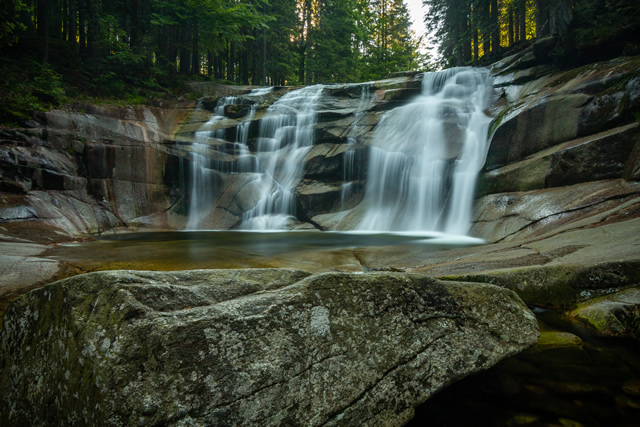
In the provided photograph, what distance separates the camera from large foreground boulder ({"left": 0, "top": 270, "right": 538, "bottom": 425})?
1.52 metres

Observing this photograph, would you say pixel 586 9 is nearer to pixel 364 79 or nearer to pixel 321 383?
pixel 321 383

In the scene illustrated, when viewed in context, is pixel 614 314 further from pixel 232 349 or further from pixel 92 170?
pixel 92 170

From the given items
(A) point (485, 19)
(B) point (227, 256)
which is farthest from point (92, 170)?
(A) point (485, 19)

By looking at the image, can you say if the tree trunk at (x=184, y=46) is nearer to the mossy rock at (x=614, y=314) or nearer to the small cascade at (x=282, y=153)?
the small cascade at (x=282, y=153)

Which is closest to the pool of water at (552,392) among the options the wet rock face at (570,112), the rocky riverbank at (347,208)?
the rocky riverbank at (347,208)

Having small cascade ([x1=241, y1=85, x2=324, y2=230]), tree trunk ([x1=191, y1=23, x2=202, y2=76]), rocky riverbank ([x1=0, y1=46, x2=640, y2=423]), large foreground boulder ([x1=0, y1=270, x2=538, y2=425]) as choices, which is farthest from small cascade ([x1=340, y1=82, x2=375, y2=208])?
tree trunk ([x1=191, y1=23, x2=202, y2=76])

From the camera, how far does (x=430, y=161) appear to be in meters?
12.9

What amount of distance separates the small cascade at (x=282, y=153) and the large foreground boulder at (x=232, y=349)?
12421 mm

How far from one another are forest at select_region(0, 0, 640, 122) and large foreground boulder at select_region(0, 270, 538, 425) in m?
14.5

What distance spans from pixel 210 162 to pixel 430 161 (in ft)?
33.2

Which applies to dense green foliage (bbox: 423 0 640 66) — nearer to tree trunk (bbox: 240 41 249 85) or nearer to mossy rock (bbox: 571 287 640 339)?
mossy rock (bbox: 571 287 640 339)

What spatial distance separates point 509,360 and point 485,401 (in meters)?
0.51

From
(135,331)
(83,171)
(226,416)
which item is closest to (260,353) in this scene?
(226,416)

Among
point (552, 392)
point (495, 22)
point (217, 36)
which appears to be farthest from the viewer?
point (217, 36)
